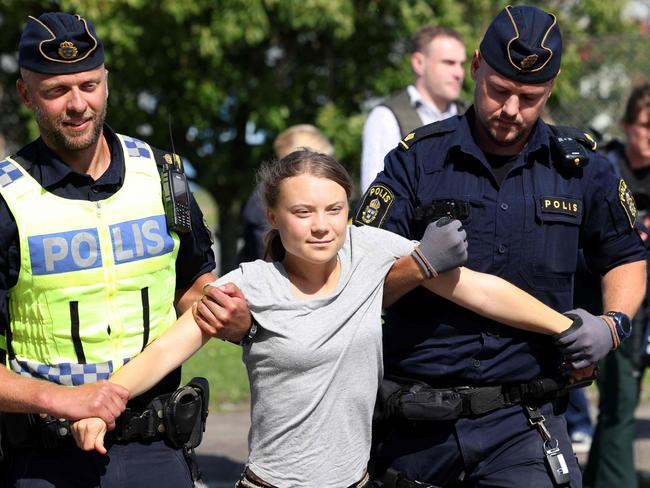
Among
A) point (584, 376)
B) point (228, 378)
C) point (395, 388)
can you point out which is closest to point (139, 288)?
point (395, 388)

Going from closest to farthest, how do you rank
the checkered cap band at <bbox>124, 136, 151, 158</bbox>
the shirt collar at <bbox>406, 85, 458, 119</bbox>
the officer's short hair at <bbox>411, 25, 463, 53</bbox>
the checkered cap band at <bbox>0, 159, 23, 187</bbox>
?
the checkered cap band at <bbox>0, 159, 23, 187</bbox> → the checkered cap band at <bbox>124, 136, 151, 158</bbox> → the shirt collar at <bbox>406, 85, 458, 119</bbox> → the officer's short hair at <bbox>411, 25, 463, 53</bbox>

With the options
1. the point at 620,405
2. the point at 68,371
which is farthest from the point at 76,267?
the point at 620,405

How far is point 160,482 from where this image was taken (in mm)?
3396

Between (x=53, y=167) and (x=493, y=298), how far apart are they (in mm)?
1355

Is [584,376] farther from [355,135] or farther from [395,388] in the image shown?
[355,135]

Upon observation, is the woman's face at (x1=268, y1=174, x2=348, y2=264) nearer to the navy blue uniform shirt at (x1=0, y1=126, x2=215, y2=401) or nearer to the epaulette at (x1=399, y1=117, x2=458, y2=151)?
the navy blue uniform shirt at (x1=0, y1=126, x2=215, y2=401)

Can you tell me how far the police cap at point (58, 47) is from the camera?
3346 mm

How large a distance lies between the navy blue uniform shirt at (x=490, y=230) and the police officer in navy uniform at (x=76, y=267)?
680 mm

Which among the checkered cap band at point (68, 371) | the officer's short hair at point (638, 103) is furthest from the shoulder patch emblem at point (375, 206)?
the officer's short hair at point (638, 103)

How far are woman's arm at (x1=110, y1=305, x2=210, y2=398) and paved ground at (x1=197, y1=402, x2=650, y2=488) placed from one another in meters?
3.29

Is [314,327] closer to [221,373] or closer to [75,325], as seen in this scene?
[75,325]

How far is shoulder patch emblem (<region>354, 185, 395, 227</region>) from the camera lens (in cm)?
372

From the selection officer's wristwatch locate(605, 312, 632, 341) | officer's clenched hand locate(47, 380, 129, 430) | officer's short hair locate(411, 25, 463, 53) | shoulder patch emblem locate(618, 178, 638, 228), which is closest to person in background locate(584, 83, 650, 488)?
officer's short hair locate(411, 25, 463, 53)

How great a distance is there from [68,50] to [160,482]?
4.20 feet
